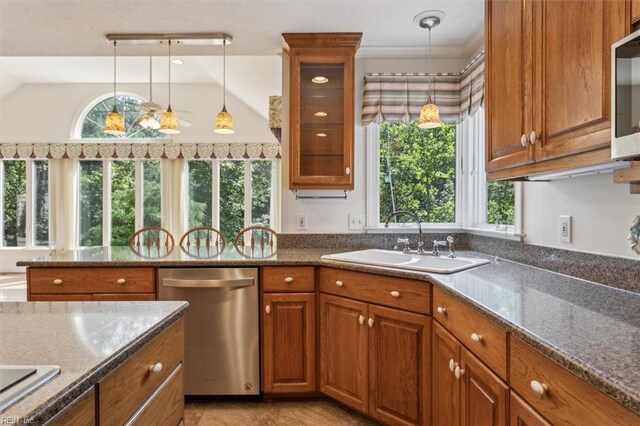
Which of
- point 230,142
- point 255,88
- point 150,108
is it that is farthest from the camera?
point 230,142

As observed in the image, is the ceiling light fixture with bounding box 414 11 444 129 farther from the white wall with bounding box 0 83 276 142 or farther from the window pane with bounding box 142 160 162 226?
the window pane with bounding box 142 160 162 226

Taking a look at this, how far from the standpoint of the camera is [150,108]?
3609 millimetres

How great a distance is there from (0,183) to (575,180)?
7933 millimetres

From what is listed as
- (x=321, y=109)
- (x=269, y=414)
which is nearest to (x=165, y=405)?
(x=269, y=414)

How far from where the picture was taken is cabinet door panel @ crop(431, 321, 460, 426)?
139 cm

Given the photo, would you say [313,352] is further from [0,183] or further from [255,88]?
[0,183]

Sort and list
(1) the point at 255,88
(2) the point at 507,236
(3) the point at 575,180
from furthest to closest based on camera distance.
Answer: (1) the point at 255,88
(2) the point at 507,236
(3) the point at 575,180

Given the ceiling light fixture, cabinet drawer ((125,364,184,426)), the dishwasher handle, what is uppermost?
the ceiling light fixture

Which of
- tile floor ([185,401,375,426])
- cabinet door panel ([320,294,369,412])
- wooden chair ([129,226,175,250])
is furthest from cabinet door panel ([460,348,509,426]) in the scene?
wooden chair ([129,226,175,250])

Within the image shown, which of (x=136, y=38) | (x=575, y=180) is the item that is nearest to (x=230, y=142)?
(x=136, y=38)

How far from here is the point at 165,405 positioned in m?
1.00

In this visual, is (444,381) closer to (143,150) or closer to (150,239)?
(150,239)

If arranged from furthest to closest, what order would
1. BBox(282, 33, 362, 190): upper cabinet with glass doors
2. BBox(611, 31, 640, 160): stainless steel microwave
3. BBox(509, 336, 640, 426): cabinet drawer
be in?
BBox(282, 33, 362, 190): upper cabinet with glass doors, BBox(611, 31, 640, 160): stainless steel microwave, BBox(509, 336, 640, 426): cabinet drawer

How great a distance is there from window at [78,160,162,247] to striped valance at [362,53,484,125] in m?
4.50
